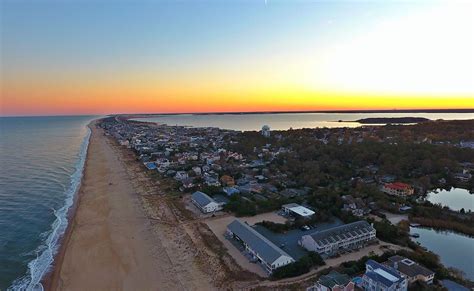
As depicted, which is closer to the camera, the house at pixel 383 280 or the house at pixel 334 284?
the house at pixel 334 284

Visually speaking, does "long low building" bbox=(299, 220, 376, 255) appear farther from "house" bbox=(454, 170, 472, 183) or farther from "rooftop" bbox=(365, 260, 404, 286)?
"house" bbox=(454, 170, 472, 183)

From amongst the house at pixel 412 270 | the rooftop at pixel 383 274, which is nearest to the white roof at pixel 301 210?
the house at pixel 412 270

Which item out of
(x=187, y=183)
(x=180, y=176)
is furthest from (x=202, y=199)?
(x=180, y=176)

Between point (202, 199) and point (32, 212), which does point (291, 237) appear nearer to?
point (202, 199)

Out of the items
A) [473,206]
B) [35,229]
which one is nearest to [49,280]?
[35,229]

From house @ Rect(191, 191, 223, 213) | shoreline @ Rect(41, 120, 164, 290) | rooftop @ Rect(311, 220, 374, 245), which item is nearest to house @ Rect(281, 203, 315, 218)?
rooftop @ Rect(311, 220, 374, 245)

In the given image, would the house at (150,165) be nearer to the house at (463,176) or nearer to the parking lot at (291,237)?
the parking lot at (291,237)
